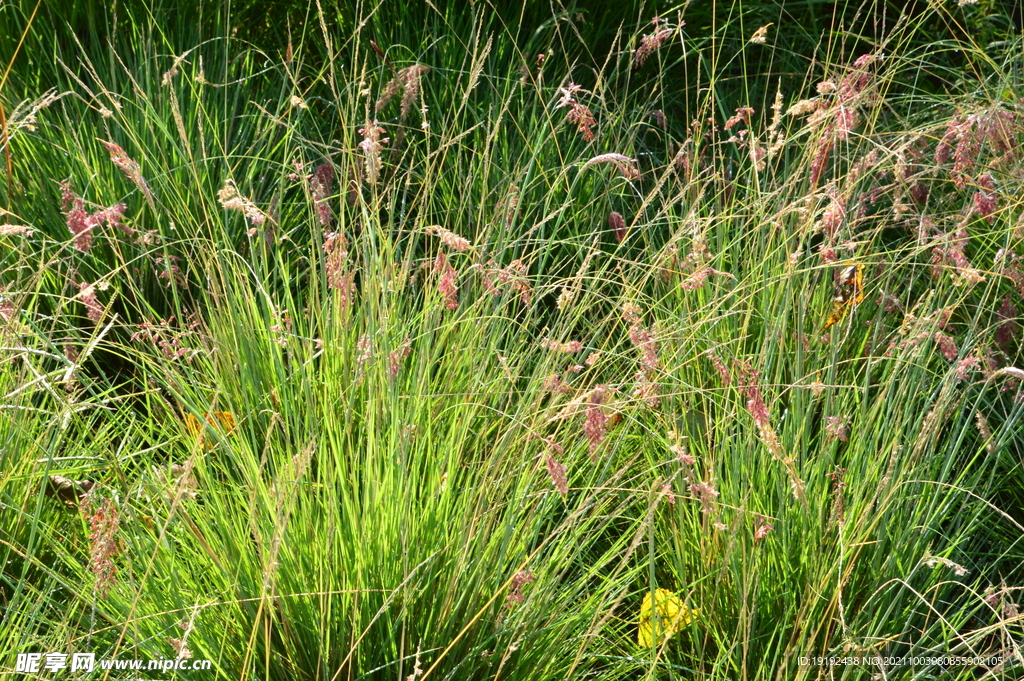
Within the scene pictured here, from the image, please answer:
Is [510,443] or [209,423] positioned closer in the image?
[510,443]

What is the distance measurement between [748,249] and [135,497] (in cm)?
139

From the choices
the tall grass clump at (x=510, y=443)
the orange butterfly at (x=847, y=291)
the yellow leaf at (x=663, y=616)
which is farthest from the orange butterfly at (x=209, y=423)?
the orange butterfly at (x=847, y=291)

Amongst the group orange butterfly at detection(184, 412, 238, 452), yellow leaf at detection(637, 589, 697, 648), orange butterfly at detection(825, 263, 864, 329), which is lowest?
yellow leaf at detection(637, 589, 697, 648)

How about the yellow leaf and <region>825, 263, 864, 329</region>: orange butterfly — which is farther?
<region>825, 263, 864, 329</region>: orange butterfly

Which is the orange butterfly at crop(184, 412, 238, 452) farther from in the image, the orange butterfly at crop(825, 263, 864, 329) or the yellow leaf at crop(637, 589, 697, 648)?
Answer: the orange butterfly at crop(825, 263, 864, 329)

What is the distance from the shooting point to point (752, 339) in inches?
86.0

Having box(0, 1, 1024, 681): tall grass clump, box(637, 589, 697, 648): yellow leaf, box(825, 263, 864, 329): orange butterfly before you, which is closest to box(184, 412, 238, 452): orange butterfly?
box(0, 1, 1024, 681): tall grass clump

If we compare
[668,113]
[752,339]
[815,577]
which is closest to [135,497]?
[815,577]

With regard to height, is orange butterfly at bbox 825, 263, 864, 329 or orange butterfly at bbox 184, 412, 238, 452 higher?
orange butterfly at bbox 825, 263, 864, 329

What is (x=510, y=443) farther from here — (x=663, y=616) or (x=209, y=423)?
(x=209, y=423)

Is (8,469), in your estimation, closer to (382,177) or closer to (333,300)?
(333,300)

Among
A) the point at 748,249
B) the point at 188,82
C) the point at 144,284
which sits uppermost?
the point at 188,82

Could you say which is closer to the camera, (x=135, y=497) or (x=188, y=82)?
(x=135, y=497)

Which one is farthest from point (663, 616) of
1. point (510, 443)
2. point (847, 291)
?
point (847, 291)
